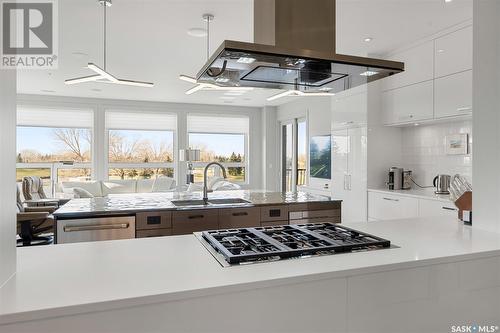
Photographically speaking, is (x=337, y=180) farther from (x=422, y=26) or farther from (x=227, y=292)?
(x=227, y=292)

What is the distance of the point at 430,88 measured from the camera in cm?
379

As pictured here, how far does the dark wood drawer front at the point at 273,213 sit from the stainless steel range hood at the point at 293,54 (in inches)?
61.0

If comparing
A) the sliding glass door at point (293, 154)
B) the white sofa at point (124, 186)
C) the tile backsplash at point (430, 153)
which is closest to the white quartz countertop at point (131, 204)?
the tile backsplash at point (430, 153)

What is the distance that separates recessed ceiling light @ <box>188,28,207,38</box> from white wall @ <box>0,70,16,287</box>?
279cm

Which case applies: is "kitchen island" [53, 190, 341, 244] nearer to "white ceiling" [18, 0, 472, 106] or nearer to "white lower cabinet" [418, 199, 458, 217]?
"white lower cabinet" [418, 199, 458, 217]

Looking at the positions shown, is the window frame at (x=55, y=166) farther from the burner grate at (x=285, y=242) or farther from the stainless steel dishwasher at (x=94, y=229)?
the burner grate at (x=285, y=242)

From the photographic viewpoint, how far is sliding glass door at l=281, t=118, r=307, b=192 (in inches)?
308

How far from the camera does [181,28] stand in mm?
3652

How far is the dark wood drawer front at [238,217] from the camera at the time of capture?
3010 mm

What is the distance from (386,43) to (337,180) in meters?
2.03

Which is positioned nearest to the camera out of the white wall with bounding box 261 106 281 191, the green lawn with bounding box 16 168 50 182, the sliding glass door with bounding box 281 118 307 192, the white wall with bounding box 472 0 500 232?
the white wall with bounding box 472 0 500 232

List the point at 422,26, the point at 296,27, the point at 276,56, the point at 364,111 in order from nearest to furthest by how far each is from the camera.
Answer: the point at 276,56, the point at 296,27, the point at 422,26, the point at 364,111

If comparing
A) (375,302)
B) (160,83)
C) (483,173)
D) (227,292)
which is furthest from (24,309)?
(160,83)

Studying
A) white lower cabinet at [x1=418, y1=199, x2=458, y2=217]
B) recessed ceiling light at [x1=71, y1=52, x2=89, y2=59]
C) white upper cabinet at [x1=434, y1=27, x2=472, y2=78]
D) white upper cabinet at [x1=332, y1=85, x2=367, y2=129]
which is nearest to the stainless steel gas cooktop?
white lower cabinet at [x1=418, y1=199, x2=458, y2=217]
